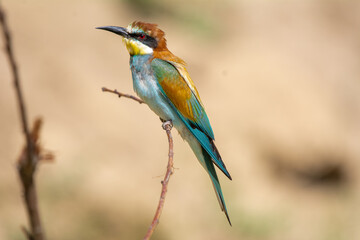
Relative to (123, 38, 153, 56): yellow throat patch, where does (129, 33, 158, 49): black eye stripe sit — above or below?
above

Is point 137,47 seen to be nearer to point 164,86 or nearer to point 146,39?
point 146,39

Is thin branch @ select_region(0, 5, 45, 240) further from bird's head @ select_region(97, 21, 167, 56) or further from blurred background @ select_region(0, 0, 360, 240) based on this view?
blurred background @ select_region(0, 0, 360, 240)

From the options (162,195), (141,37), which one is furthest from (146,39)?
(162,195)

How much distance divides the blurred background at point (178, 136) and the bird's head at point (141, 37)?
74.0 inches

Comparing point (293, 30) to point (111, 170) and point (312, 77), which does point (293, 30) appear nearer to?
point (312, 77)

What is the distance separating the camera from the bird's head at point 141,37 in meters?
2.19

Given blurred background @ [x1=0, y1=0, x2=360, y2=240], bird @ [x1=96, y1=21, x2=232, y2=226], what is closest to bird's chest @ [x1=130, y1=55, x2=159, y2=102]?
bird @ [x1=96, y1=21, x2=232, y2=226]

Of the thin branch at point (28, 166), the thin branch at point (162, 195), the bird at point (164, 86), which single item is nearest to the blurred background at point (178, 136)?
the bird at point (164, 86)

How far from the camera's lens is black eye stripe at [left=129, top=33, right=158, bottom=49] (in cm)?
220

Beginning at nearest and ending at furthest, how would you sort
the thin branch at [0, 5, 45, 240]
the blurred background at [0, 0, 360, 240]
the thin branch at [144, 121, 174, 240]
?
1. the thin branch at [0, 5, 45, 240]
2. the thin branch at [144, 121, 174, 240]
3. the blurred background at [0, 0, 360, 240]

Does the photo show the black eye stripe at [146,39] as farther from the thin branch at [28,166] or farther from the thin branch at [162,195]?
the thin branch at [28,166]

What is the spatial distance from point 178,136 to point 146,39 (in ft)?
7.76

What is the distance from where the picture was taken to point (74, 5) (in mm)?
5121

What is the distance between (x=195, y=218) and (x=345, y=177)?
1.84 m
